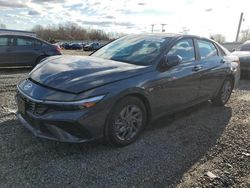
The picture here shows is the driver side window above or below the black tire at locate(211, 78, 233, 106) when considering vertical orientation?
above

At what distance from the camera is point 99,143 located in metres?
3.90

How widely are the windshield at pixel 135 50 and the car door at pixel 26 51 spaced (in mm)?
6644

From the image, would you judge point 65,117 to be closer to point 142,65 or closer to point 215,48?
point 142,65

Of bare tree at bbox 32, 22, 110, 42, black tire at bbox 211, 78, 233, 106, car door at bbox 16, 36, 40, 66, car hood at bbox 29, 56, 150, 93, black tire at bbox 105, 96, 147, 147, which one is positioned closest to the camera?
car hood at bbox 29, 56, 150, 93

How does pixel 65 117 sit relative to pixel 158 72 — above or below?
below

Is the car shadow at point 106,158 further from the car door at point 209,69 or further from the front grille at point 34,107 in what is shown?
the car door at point 209,69

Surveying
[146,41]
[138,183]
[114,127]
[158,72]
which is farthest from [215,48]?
[138,183]

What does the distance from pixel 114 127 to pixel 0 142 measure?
5.13ft

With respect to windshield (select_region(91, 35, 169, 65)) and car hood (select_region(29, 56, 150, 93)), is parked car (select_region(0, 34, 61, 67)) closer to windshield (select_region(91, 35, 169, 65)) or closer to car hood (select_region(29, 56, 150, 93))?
windshield (select_region(91, 35, 169, 65))

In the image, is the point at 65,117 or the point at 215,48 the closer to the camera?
the point at 65,117

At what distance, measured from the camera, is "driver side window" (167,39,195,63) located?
4.60 metres

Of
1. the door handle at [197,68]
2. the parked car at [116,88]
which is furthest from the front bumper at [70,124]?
the door handle at [197,68]

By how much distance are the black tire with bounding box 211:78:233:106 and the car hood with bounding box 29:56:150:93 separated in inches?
106

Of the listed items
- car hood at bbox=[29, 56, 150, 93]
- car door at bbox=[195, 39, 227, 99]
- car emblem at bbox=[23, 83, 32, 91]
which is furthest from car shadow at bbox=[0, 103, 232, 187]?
car door at bbox=[195, 39, 227, 99]
